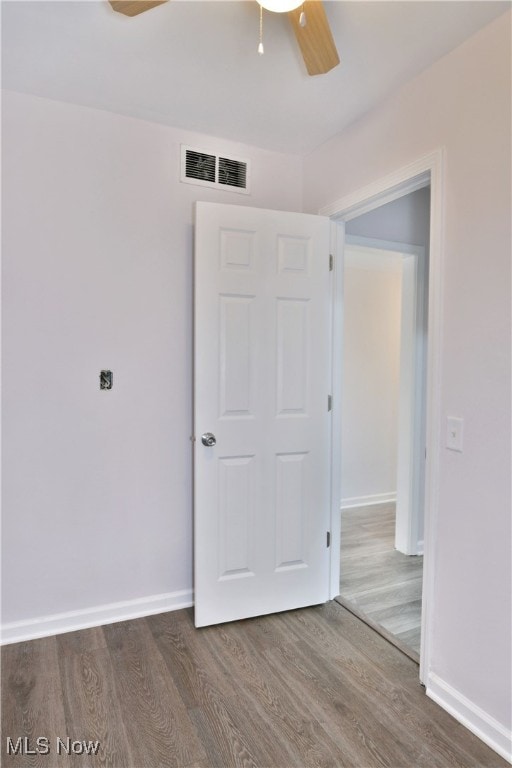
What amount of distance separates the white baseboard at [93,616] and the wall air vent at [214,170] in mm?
2238

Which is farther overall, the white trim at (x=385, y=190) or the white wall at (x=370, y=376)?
the white wall at (x=370, y=376)

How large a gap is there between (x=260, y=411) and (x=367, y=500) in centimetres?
254

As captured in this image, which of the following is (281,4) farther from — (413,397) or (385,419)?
(385,419)

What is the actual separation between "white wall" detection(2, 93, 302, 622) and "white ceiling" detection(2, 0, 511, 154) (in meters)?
0.20

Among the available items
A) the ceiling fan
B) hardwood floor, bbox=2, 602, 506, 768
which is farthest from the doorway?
the ceiling fan

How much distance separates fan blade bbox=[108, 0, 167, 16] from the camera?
1.39m

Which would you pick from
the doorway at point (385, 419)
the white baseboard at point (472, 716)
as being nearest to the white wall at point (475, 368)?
the white baseboard at point (472, 716)

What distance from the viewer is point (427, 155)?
1.89 m

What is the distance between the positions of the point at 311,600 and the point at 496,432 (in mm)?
1471

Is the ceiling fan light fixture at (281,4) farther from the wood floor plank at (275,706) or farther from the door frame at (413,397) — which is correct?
the wood floor plank at (275,706)

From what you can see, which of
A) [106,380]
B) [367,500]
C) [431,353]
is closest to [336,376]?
[431,353]

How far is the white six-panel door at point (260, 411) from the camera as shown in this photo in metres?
2.31

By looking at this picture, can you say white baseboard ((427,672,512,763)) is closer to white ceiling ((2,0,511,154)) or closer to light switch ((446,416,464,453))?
light switch ((446,416,464,453))

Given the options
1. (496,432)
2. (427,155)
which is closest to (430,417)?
(496,432)
